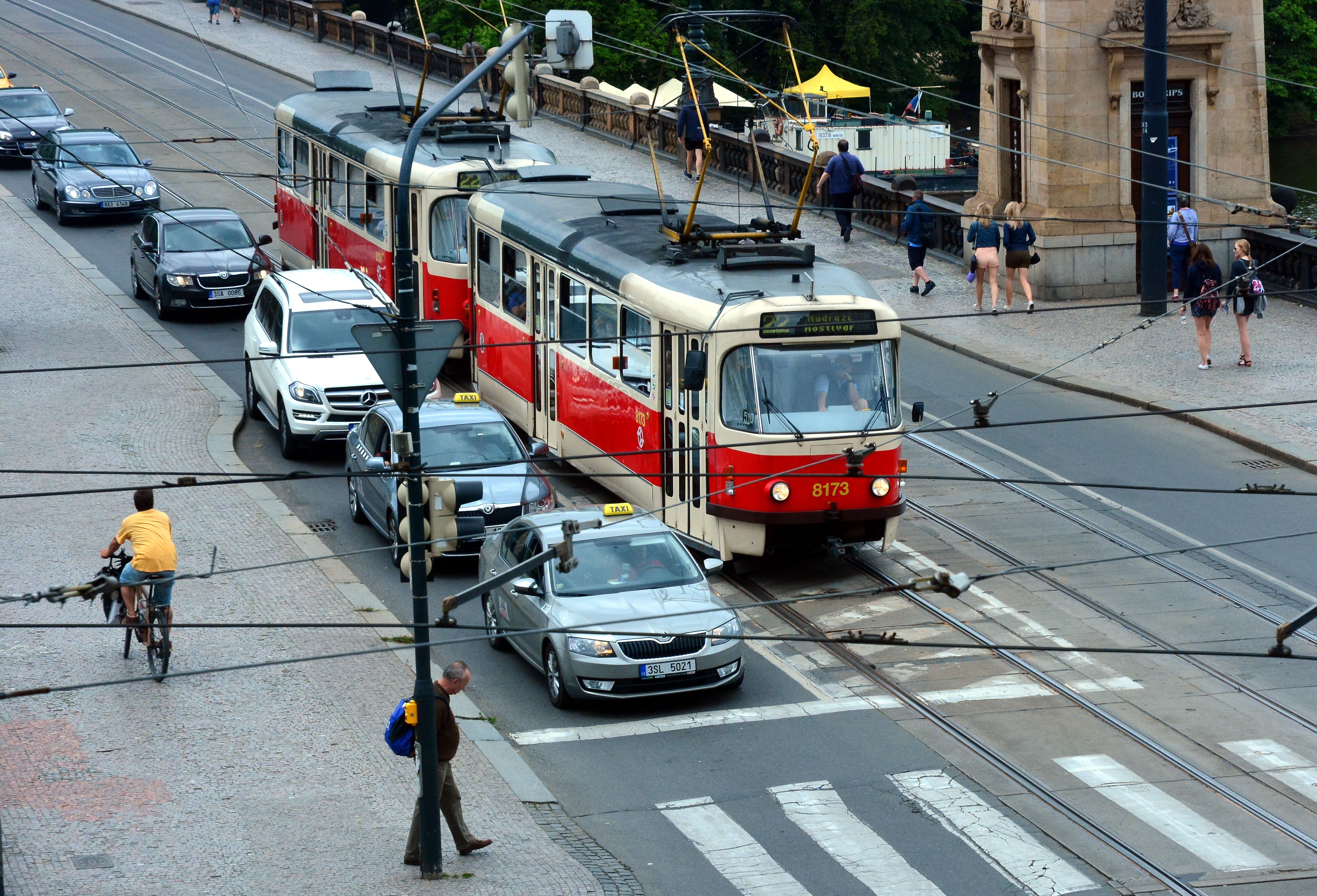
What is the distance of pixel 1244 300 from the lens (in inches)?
998

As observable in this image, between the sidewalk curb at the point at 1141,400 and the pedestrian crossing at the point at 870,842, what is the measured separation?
7946 mm

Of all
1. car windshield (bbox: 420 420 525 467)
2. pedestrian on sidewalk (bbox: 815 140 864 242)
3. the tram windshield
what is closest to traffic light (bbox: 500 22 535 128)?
the tram windshield

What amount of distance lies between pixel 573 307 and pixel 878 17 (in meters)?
44.4

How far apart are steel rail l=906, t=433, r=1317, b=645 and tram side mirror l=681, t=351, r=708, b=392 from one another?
201cm

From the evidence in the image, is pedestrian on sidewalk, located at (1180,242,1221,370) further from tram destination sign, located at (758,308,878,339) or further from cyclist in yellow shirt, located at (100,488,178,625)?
cyclist in yellow shirt, located at (100,488,178,625)

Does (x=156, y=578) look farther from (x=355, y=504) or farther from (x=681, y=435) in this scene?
(x=681, y=435)

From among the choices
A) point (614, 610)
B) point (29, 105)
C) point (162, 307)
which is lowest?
point (614, 610)

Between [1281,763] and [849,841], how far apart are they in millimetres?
3695

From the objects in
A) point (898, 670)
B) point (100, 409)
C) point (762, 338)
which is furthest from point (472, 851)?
point (100, 409)

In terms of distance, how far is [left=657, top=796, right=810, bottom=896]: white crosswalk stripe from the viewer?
1273 cm

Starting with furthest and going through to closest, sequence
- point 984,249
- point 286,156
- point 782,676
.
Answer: point 286,156
point 984,249
point 782,676

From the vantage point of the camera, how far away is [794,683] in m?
16.7

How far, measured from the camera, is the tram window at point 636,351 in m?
19.3

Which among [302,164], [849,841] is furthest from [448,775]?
[302,164]
